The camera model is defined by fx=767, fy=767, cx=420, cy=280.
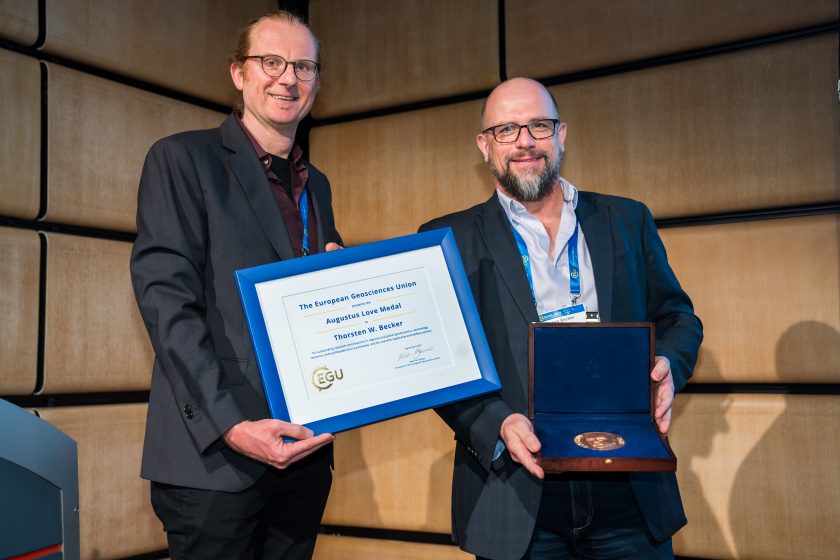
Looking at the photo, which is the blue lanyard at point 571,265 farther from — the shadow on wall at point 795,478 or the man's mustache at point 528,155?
the shadow on wall at point 795,478

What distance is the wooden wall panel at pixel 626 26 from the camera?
7.80 ft

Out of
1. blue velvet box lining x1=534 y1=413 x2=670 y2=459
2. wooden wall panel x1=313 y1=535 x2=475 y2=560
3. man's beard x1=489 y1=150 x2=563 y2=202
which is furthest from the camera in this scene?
wooden wall panel x1=313 y1=535 x2=475 y2=560

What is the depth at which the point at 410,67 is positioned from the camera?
3016 mm

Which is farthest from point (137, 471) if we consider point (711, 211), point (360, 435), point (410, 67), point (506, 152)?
point (711, 211)

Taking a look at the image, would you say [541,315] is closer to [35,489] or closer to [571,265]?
[571,265]

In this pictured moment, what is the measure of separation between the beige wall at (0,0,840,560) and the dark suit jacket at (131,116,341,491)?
0.90 meters

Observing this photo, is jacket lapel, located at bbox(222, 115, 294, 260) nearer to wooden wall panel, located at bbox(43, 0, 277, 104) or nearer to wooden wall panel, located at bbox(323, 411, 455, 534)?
wooden wall panel, located at bbox(43, 0, 277, 104)

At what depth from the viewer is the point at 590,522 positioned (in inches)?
60.9

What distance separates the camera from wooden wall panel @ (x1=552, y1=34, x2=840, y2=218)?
90.7 inches

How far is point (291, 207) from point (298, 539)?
2.35 feet

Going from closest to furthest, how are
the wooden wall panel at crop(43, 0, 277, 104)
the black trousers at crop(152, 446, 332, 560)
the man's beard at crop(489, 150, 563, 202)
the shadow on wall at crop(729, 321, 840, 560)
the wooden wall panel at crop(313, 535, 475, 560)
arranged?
the black trousers at crop(152, 446, 332, 560), the man's beard at crop(489, 150, 563, 202), the shadow on wall at crop(729, 321, 840, 560), the wooden wall panel at crop(43, 0, 277, 104), the wooden wall panel at crop(313, 535, 475, 560)

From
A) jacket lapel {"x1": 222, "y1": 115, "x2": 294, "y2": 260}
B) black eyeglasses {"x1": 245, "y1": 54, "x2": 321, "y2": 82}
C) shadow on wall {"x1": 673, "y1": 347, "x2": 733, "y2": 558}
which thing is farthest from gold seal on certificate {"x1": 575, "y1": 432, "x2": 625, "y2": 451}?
shadow on wall {"x1": 673, "y1": 347, "x2": 733, "y2": 558}

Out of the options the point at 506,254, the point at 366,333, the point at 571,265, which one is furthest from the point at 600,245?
the point at 366,333

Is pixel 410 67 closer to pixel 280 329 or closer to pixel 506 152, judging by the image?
pixel 506 152
